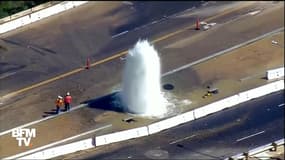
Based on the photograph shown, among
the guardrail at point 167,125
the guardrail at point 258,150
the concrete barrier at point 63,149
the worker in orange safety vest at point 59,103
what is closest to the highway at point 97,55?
the worker in orange safety vest at point 59,103

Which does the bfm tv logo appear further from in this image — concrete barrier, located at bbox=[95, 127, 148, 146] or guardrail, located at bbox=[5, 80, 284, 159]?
concrete barrier, located at bbox=[95, 127, 148, 146]

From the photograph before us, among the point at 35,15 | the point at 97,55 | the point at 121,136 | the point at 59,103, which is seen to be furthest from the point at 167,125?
the point at 35,15

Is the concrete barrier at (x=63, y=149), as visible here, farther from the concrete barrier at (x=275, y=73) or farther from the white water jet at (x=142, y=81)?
the concrete barrier at (x=275, y=73)

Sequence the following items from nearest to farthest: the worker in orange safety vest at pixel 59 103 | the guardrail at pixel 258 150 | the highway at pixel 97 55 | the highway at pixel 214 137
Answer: the guardrail at pixel 258 150
the highway at pixel 214 137
the worker in orange safety vest at pixel 59 103
the highway at pixel 97 55

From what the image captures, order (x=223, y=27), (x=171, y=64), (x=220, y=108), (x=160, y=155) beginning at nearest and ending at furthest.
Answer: (x=160, y=155), (x=220, y=108), (x=171, y=64), (x=223, y=27)

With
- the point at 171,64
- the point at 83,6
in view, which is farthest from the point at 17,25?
the point at 171,64

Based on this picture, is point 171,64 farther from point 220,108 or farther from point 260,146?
point 260,146

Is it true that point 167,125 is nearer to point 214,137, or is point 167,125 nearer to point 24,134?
point 214,137
